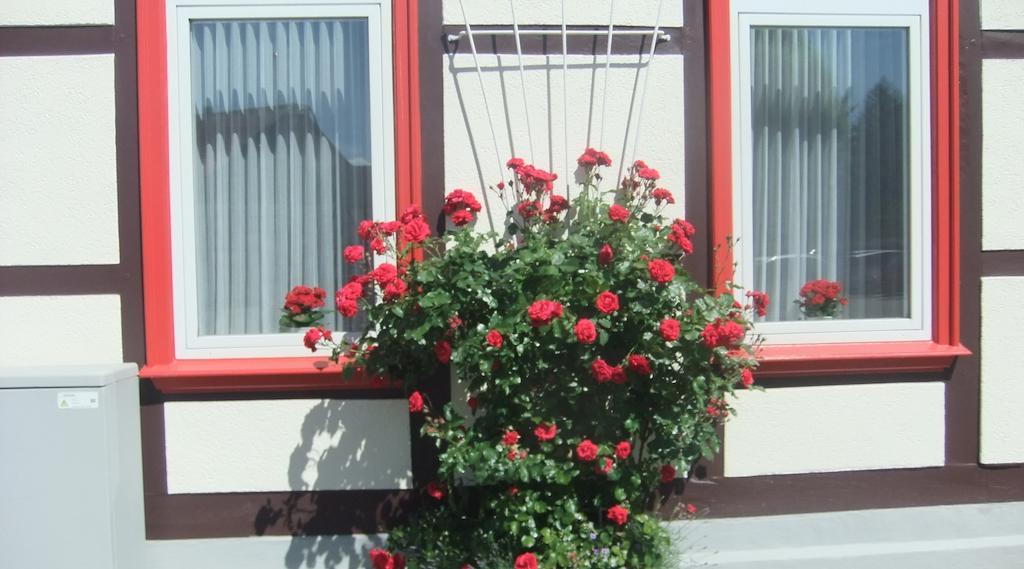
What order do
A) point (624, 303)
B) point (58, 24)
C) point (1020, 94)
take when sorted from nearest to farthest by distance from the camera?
point (624, 303) < point (58, 24) < point (1020, 94)

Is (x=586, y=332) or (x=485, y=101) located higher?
(x=485, y=101)

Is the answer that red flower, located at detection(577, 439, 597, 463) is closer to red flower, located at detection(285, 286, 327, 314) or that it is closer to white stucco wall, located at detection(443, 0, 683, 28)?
red flower, located at detection(285, 286, 327, 314)

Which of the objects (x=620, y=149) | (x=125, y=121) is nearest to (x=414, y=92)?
(x=620, y=149)

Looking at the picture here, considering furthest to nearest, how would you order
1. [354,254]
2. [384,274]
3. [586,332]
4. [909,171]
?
[909,171], [354,254], [384,274], [586,332]

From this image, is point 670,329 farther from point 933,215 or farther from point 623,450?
point 933,215

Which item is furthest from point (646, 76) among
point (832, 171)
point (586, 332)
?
point (586, 332)

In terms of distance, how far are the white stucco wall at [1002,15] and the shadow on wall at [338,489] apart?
2925 millimetres

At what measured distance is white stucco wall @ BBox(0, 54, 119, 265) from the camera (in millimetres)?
3434

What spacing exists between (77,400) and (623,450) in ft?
6.28

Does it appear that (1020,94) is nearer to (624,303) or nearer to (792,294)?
(792,294)

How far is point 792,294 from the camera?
3.78 m

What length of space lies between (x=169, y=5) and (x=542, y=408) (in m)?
2.19

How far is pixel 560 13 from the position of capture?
3.54 m

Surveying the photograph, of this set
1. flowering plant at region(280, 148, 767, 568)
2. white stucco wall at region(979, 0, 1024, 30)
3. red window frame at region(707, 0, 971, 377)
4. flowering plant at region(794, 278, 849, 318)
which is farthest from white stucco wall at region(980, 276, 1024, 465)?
flowering plant at region(280, 148, 767, 568)
